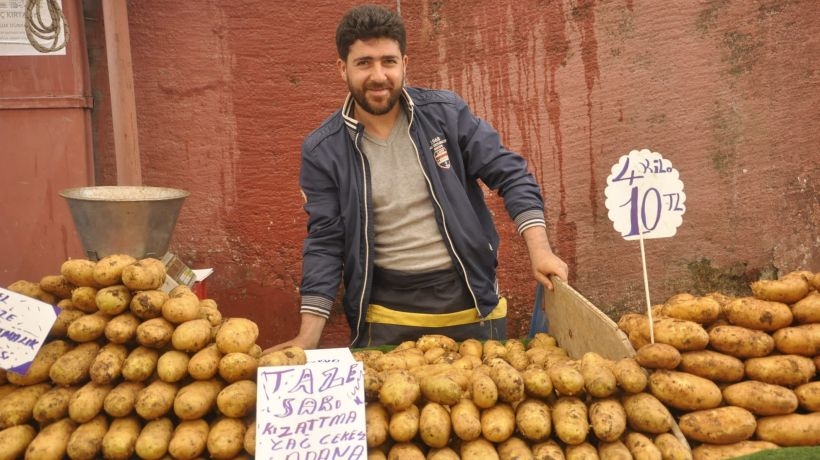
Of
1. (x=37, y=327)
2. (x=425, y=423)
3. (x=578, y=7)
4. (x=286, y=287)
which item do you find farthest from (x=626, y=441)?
(x=578, y=7)

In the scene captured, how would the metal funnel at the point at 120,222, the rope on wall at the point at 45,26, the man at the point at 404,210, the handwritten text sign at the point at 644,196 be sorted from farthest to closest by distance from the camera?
the rope on wall at the point at 45,26, the man at the point at 404,210, the metal funnel at the point at 120,222, the handwritten text sign at the point at 644,196

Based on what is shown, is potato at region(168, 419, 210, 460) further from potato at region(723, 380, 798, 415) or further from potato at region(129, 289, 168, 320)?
potato at region(723, 380, 798, 415)

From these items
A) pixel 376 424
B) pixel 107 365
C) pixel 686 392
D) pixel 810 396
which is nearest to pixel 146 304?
pixel 107 365

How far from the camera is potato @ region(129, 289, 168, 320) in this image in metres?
1.84

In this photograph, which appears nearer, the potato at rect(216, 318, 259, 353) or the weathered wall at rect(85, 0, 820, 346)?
the potato at rect(216, 318, 259, 353)

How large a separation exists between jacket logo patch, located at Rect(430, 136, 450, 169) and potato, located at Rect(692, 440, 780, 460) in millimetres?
1536

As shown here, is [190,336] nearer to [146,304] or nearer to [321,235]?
[146,304]

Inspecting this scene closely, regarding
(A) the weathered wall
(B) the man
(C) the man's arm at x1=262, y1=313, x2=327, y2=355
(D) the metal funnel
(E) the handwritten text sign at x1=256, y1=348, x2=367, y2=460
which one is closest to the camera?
(E) the handwritten text sign at x1=256, y1=348, x2=367, y2=460

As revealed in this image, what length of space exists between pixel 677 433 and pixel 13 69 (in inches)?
157

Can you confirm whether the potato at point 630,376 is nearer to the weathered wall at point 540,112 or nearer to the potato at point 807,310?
the potato at point 807,310

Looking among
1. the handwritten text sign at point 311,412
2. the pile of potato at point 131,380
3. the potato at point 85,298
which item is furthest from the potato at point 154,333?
the handwritten text sign at point 311,412

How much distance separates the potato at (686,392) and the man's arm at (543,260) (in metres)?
0.82

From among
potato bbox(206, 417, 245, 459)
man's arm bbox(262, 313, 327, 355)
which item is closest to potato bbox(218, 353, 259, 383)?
potato bbox(206, 417, 245, 459)

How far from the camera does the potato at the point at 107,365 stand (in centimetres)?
176
